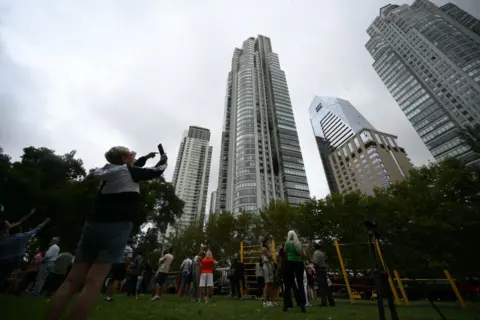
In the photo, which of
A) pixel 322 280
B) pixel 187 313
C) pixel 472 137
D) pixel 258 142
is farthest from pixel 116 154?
pixel 258 142

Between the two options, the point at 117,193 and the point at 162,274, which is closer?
the point at 117,193

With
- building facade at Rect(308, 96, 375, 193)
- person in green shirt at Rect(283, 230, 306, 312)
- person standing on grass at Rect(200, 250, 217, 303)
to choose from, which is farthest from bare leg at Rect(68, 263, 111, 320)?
building facade at Rect(308, 96, 375, 193)

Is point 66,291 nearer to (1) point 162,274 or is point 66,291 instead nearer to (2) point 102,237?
(2) point 102,237

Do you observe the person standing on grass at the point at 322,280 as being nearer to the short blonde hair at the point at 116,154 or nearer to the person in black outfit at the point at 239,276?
the person in black outfit at the point at 239,276

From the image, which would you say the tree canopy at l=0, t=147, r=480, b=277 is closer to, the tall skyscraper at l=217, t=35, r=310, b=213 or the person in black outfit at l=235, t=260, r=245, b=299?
the person in black outfit at l=235, t=260, r=245, b=299

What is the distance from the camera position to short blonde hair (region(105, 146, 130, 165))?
2928mm

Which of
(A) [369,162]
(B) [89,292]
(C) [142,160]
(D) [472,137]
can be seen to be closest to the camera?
(B) [89,292]

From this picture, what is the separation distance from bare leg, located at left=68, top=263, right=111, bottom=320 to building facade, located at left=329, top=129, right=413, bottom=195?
111 metres

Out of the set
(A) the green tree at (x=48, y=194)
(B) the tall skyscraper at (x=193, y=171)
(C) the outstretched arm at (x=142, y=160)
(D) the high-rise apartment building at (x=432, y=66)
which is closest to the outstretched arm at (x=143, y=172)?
(C) the outstretched arm at (x=142, y=160)

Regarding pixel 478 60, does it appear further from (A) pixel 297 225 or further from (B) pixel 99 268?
(B) pixel 99 268

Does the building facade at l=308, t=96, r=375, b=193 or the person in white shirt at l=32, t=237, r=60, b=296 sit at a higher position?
the building facade at l=308, t=96, r=375, b=193

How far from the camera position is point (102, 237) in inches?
91.2

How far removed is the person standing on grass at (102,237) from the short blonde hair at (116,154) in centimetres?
14

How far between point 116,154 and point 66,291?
1.56 m
